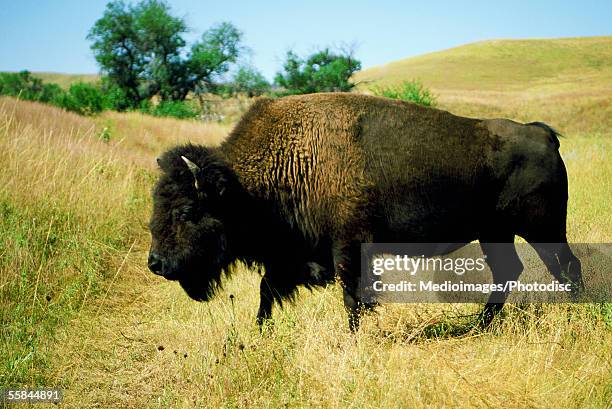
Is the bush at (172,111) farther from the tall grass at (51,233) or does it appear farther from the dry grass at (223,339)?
the dry grass at (223,339)

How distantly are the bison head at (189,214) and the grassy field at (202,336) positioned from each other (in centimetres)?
51

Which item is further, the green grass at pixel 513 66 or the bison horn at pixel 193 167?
the green grass at pixel 513 66

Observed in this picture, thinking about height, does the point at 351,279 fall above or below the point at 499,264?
above

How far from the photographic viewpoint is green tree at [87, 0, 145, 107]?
4222 cm

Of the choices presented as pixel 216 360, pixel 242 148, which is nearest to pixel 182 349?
pixel 216 360

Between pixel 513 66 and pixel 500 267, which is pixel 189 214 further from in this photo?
pixel 513 66

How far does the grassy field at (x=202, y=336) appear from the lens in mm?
3500

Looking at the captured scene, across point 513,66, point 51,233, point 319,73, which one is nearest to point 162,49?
point 319,73

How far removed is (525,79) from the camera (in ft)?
216

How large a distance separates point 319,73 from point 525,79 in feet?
121

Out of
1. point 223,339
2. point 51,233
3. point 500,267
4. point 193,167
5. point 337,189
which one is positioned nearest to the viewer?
point 193,167

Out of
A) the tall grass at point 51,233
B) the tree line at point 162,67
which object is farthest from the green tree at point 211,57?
the tall grass at point 51,233

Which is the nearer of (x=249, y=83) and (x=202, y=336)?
(x=202, y=336)

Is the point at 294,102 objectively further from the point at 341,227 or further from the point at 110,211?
the point at 110,211
